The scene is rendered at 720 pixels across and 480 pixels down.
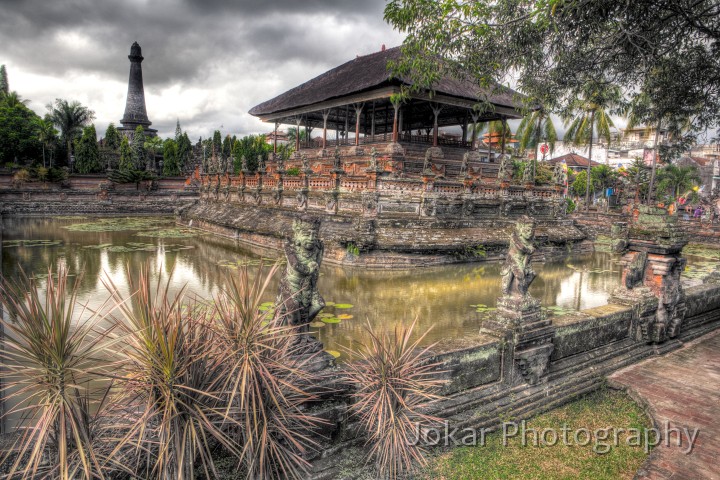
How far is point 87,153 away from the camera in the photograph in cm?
3650

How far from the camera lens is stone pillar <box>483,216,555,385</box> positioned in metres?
4.07

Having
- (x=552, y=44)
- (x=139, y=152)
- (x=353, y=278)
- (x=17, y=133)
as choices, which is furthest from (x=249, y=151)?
(x=552, y=44)

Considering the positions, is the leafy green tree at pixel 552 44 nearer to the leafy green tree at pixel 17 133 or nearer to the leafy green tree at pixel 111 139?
the leafy green tree at pixel 17 133

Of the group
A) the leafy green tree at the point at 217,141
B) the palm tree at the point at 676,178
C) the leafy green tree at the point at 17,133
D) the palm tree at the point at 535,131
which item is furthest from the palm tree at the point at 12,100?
the palm tree at the point at 676,178

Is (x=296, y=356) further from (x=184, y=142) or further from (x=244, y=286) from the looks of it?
(x=184, y=142)

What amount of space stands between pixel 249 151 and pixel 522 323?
39.7 m

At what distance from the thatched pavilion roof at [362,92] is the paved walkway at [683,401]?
11756mm

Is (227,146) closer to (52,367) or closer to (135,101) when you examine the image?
(135,101)

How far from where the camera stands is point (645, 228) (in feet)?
18.2

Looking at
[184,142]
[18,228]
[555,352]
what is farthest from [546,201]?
[184,142]

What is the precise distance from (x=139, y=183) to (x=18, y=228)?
Result: 11.6m

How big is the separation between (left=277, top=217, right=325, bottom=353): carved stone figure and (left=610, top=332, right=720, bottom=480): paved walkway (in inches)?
105

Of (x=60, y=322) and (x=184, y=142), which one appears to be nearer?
(x=60, y=322)

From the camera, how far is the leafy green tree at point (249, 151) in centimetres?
4006
